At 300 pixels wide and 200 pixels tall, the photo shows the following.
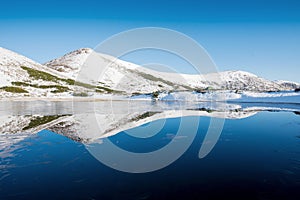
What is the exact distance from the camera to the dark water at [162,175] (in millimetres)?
5949

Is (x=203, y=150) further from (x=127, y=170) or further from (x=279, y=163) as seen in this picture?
(x=127, y=170)

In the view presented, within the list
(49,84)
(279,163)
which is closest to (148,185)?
(279,163)

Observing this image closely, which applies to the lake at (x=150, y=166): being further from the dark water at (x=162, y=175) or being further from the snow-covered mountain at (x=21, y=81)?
the snow-covered mountain at (x=21, y=81)

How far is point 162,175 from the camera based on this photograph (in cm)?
725

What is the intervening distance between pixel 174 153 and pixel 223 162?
2.24 meters

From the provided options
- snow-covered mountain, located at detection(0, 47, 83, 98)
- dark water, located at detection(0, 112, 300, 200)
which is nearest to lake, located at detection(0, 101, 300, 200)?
dark water, located at detection(0, 112, 300, 200)

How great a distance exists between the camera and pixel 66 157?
923 cm

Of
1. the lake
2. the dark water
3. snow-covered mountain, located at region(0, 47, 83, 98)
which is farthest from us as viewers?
snow-covered mountain, located at region(0, 47, 83, 98)

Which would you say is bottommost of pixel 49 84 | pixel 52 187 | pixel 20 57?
pixel 52 187

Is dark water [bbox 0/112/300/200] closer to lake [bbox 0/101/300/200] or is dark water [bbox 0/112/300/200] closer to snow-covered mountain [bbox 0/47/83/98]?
lake [bbox 0/101/300/200]

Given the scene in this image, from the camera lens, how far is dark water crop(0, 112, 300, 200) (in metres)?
5.95

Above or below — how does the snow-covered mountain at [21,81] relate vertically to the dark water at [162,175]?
above

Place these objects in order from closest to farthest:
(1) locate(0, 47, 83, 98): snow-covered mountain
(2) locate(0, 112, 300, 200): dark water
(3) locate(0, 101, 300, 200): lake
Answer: (2) locate(0, 112, 300, 200): dark water, (3) locate(0, 101, 300, 200): lake, (1) locate(0, 47, 83, 98): snow-covered mountain

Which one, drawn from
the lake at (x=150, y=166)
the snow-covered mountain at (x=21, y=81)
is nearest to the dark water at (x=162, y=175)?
the lake at (x=150, y=166)
